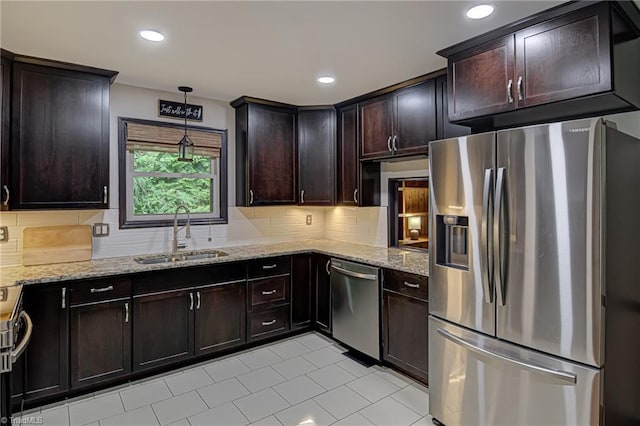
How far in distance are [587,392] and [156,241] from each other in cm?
336

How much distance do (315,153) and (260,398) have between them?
2462 mm

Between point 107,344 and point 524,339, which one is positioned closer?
point 524,339

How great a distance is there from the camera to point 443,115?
2906 mm

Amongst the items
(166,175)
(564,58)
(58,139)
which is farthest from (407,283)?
(58,139)

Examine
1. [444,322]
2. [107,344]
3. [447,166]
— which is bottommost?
[107,344]

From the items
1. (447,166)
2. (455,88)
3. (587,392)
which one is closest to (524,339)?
(587,392)

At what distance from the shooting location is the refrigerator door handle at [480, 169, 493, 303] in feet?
6.55

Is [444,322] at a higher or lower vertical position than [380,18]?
lower

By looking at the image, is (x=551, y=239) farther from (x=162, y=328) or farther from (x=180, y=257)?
(x=180, y=257)

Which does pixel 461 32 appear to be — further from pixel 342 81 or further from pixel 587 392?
pixel 587 392

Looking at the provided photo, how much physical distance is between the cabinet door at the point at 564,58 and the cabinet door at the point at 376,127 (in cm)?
134

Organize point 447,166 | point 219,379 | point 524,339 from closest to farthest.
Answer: point 524,339 < point 447,166 < point 219,379

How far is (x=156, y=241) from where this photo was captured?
3527 mm

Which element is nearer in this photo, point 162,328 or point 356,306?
point 162,328
